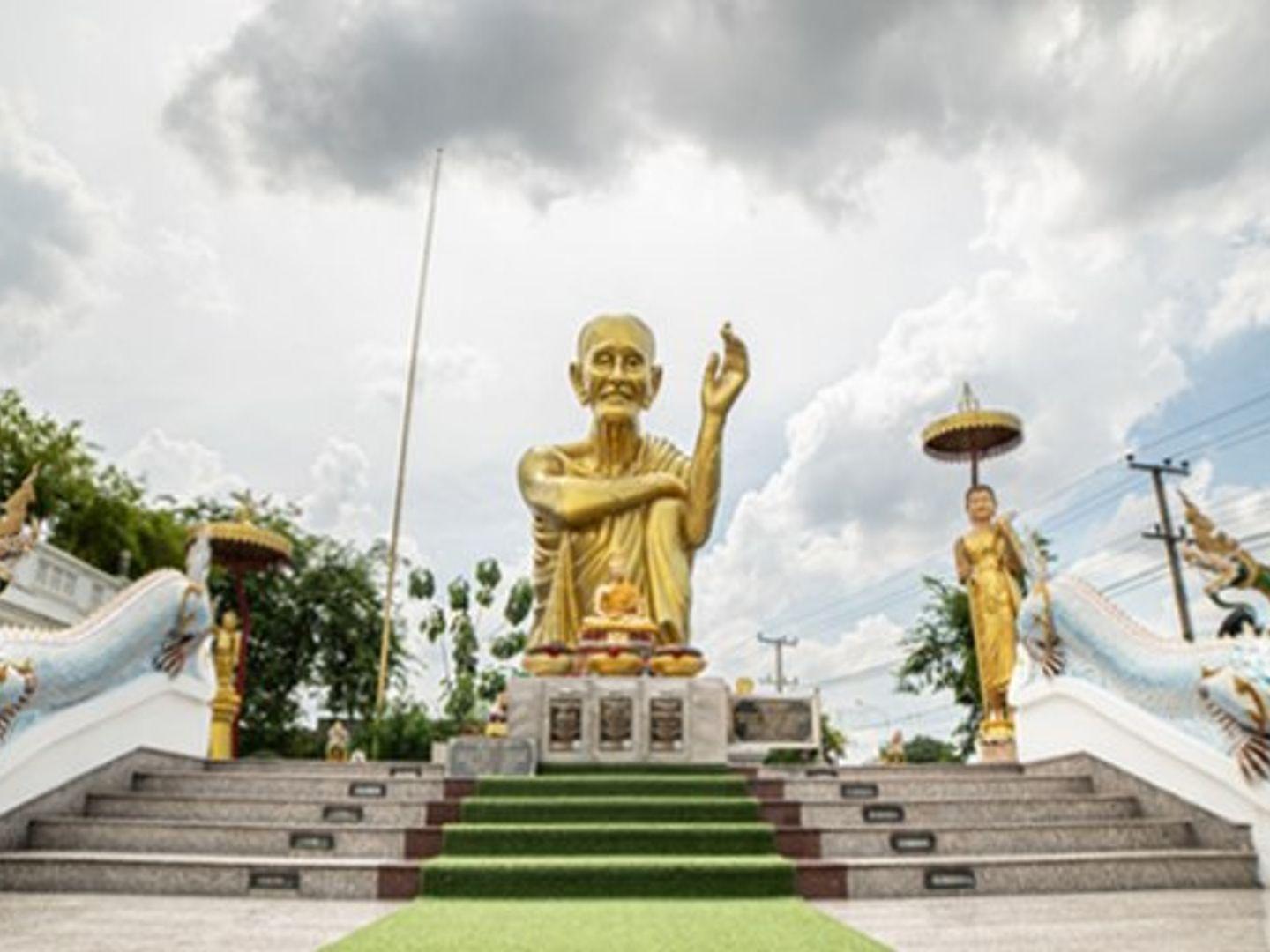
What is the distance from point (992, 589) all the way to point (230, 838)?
7.65 meters

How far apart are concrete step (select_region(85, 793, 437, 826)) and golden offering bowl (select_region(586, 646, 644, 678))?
318 centimetres

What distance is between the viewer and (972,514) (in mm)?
10633

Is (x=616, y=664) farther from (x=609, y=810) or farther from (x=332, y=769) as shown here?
(x=609, y=810)

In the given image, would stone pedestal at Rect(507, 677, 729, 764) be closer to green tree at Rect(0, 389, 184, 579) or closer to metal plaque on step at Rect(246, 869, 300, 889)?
metal plaque on step at Rect(246, 869, 300, 889)

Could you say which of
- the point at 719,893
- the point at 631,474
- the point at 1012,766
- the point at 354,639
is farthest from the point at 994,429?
the point at 354,639

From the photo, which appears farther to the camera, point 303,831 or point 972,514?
point 972,514

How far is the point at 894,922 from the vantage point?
14.1 ft

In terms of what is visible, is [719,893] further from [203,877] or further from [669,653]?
[669,653]

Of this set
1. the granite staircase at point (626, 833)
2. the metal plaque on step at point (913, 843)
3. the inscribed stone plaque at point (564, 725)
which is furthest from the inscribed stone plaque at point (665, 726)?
the metal plaque on step at point (913, 843)

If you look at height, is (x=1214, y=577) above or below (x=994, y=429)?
below

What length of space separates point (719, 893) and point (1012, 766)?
10.8ft

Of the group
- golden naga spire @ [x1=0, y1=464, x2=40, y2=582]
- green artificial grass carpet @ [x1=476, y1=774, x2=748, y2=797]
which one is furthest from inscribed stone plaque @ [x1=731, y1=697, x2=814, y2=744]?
golden naga spire @ [x1=0, y1=464, x2=40, y2=582]

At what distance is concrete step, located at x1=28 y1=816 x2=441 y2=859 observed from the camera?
5453 millimetres

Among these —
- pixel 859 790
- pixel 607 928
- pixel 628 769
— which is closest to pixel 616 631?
pixel 628 769
